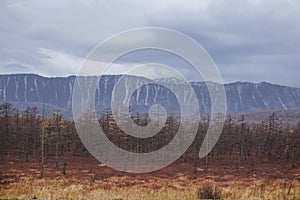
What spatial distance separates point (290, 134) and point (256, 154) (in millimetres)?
8301

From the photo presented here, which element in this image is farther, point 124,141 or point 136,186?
point 124,141

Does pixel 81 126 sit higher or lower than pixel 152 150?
higher

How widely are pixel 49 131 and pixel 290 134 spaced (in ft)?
162

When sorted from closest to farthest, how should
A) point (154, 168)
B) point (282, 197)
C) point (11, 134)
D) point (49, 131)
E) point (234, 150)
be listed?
point (282, 197), point (154, 168), point (11, 134), point (49, 131), point (234, 150)

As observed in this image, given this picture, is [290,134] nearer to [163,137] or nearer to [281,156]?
[281,156]

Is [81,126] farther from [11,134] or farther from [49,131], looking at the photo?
[11,134]

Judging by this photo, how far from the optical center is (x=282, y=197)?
16500 millimetres

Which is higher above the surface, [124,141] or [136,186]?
[124,141]

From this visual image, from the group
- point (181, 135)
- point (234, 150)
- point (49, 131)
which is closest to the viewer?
point (49, 131)

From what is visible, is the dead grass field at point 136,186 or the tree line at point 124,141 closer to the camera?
the dead grass field at point 136,186

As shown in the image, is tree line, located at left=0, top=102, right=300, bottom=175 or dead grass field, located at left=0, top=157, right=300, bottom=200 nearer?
dead grass field, located at left=0, top=157, right=300, bottom=200

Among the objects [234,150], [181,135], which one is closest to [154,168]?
[181,135]

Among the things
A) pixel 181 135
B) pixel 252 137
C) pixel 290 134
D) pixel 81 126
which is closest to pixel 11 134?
pixel 81 126

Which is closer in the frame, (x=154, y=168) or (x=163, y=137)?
(x=154, y=168)
